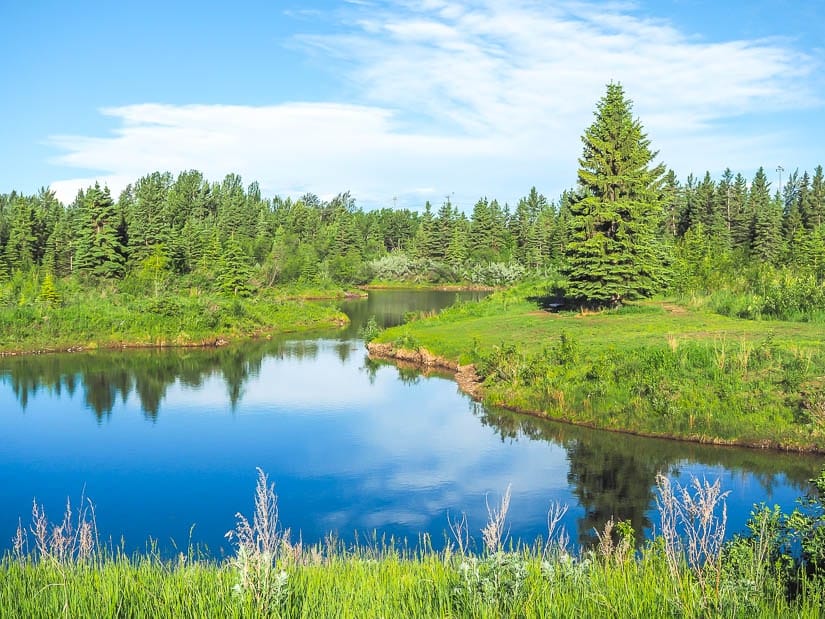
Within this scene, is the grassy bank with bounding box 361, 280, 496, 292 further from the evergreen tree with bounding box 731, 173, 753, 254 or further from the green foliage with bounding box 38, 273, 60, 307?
the green foliage with bounding box 38, 273, 60, 307

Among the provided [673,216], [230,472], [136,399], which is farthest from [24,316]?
[673,216]

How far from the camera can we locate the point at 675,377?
82.0ft

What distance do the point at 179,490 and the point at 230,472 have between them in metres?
1.88

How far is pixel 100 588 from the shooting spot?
744 cm

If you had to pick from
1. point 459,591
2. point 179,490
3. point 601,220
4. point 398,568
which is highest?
point 601,220

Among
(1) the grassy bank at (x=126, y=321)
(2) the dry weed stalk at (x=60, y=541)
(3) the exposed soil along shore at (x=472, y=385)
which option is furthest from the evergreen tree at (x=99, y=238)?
(2) the dry weed stalk at (x=60, y=541)

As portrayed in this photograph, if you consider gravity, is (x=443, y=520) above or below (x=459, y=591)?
below

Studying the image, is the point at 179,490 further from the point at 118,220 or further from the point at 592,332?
the point at 118,220

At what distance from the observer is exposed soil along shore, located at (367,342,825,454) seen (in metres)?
21.8

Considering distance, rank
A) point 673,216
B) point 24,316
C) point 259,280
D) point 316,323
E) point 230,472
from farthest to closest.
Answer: point 673,216, point 259,280, point 316,323, point 24,316, point 230,472

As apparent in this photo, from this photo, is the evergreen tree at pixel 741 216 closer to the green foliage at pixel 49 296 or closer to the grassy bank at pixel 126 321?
the grassy bank at pixel 126 321

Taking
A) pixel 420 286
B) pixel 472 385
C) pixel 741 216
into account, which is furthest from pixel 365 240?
pixel 472 385

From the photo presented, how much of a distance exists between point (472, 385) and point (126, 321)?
2719 centimetres

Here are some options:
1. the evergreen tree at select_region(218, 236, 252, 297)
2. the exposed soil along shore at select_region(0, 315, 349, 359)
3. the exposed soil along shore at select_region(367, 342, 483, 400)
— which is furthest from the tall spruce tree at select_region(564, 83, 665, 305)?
the evergreen tree at select_region(218, 236, 252, 297)
